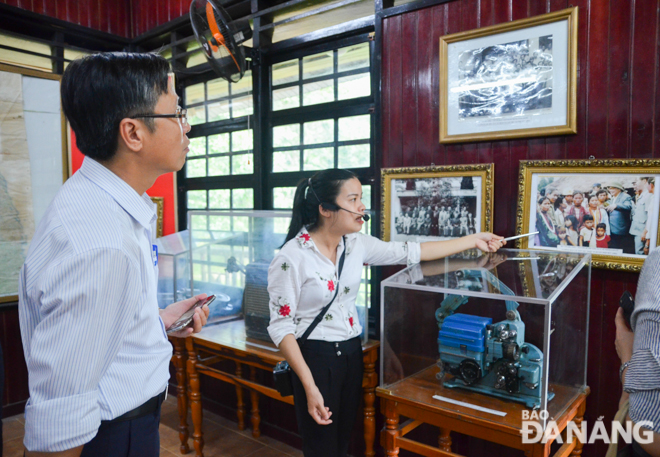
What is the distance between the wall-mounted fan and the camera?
2586mm

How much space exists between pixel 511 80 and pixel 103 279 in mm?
1924

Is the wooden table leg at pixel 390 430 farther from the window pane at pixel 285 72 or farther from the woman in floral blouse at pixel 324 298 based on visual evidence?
the window pane at pixel 285 72

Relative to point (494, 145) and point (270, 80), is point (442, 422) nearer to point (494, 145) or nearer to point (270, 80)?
point (494, 145)

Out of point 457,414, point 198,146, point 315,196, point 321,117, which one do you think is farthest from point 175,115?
point 198,146

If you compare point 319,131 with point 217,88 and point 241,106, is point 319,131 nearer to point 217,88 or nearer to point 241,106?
point 241,106

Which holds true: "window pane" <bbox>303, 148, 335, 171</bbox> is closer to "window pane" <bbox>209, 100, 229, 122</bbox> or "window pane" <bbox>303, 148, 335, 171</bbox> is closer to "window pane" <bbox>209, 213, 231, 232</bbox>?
"window pane" <bbox>209, 213, 231, 232</bbox>

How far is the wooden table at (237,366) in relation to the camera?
7.47 ft

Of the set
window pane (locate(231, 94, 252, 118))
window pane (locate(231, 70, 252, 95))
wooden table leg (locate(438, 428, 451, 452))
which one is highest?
window pane (locate(231, 70, 252, 95))

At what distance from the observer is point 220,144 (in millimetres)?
3611

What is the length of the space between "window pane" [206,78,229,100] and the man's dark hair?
2.59m

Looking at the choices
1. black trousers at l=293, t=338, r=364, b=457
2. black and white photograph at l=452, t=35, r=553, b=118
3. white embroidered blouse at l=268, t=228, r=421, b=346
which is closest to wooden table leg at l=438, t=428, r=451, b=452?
black trousers at l=293, t=338, r=364, b=457

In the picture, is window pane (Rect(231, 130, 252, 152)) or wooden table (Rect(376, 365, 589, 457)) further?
window pane (Rect(231, 130, 252, 152))

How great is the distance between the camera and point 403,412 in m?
1.85

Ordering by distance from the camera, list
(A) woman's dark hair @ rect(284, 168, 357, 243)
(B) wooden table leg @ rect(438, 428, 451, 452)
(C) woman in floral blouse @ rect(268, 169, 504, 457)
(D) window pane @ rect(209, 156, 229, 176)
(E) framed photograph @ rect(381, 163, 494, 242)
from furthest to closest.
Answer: (D) window pane @ rect(209, 156, 229, 176) < (B) wooden table leg @ rect(438, 428, 451, 452) < (E) framed photograph @ rect(381, 163, 494, 242) < (A) woman's dark hair @ rect(284, 168, 357, 243) < (C) woman in floral blouse @ rect(268, 169, 504, 457)
